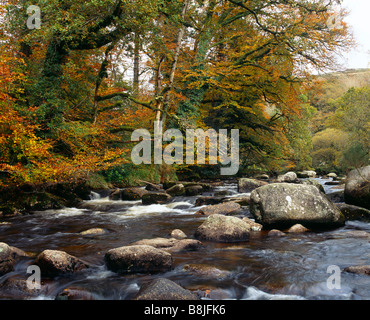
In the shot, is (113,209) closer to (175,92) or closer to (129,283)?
(129,283)

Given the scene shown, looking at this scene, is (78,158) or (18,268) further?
(78,158)

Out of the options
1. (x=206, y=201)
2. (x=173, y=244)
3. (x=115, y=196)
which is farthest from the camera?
(x=115, y=196)

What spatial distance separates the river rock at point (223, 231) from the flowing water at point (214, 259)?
9.0 inches

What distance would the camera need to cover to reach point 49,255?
13.6 feet

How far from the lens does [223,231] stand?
594 centimetres

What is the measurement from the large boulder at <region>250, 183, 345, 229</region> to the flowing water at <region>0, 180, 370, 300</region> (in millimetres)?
333

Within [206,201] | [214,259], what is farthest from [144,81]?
[214,259]

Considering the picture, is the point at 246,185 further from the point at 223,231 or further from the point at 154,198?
the point at 223,231

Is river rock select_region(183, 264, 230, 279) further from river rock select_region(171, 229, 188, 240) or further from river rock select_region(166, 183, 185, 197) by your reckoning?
river rock select_region(166, 183, 185, 197)

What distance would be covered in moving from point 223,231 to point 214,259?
3.95 ft

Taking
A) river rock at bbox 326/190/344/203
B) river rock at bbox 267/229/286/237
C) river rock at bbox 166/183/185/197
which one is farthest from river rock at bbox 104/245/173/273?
river rock at bbox 326/190/344/203

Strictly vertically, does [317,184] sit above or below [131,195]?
above
